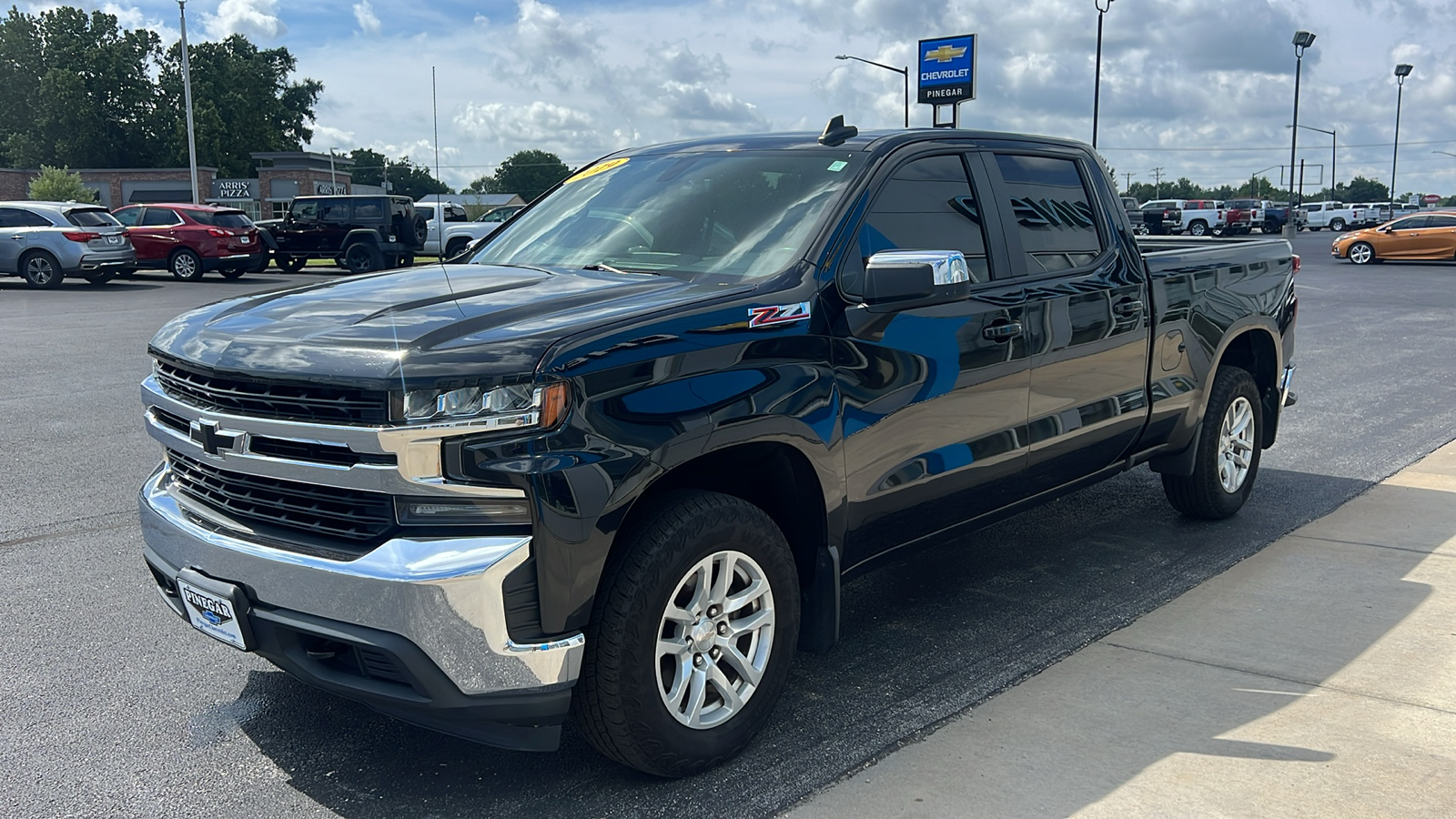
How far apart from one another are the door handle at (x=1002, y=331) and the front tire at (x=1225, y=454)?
1950 mm

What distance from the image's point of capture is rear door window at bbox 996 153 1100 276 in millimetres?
4719

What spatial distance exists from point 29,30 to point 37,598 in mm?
91751

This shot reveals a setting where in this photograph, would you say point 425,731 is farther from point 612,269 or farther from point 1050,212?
point 1050,212

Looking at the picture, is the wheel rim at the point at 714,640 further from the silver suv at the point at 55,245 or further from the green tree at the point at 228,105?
the green tree at the point at 228,105

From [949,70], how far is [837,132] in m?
40.8

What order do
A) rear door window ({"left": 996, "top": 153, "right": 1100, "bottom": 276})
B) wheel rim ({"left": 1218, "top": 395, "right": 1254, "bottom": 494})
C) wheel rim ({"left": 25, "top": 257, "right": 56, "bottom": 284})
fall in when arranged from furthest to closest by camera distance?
wheel rim ({"left": 25, "top": 257, "right": 56, "bottom": 284}) → wheel rim ({"left": 1218, "top": 395, "right": 1254, "bottom": 494}) → rear door window ({"left": 996, "top": 153, "right": 1100, "bottom": 276})

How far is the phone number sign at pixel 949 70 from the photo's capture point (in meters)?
42.5

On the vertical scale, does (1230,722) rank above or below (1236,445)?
below

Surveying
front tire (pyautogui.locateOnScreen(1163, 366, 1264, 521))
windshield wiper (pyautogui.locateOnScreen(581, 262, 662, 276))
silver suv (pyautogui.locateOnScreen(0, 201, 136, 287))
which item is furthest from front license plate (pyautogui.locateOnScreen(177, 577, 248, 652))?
silver suv (pyautogui.locateOnScreen(0, 201, 136, 287))

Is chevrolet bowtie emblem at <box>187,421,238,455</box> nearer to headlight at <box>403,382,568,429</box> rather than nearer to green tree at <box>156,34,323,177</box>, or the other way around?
headlight at <box>403,382,568,429</box>

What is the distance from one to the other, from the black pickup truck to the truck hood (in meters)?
0.01

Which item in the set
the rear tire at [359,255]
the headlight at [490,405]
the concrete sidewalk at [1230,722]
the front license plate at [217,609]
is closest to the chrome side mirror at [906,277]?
the headlight at [490,405]

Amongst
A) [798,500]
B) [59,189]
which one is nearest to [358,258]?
[798,500]

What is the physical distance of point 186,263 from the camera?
25.1 metres
